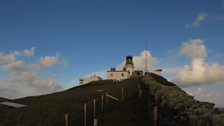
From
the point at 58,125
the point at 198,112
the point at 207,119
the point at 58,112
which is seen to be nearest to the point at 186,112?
the point at 198,112

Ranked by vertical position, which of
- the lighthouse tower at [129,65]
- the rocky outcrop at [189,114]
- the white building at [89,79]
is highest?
the lighthouse tower at [129,65]

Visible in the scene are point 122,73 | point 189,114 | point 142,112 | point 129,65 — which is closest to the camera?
point 189,114

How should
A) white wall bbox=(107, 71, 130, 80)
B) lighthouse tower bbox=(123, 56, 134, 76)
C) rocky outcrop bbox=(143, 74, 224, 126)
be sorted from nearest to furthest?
1. rocky outcrop bbox=(143, 74, 224, 126)
2. white wall bbox=(107, 71, 130, 80)
3. lighthouse tower bbox=(123, 56, 134, 76)

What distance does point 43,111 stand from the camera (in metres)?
58.2

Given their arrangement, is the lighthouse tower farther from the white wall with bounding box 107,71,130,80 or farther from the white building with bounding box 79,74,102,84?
the white building with bounding box 79,74,102,84

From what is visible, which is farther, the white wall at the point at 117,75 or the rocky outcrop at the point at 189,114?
the white wall at the point at 117,75

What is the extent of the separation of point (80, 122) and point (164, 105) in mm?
14827

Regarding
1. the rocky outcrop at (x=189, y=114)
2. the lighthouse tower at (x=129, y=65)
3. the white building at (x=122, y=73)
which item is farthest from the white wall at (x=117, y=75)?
the rocky outcrop at (x=189, y=114)

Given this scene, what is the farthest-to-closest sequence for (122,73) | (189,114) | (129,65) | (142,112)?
(129,65), (122,73), (142,112), (189,114)

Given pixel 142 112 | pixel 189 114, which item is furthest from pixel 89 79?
pixel 189 114

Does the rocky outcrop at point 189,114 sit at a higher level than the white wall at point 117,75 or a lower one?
lower

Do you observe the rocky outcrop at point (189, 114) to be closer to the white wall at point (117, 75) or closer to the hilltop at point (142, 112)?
the hilltop at point (142, 112)

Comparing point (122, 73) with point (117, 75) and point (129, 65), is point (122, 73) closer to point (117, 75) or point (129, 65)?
point (117, 75)

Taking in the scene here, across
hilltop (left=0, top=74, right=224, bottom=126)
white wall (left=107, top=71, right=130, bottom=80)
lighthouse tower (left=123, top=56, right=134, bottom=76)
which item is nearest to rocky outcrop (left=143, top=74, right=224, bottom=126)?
hilltop (left=0, top=74, right=224, bottom=126)
